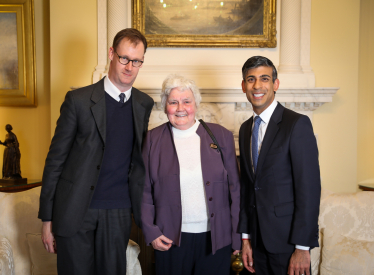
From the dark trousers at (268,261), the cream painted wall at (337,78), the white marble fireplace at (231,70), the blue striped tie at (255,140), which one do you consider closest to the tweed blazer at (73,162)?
the blue striped tie at (255,140)

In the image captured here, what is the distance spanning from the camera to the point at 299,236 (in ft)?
5.17

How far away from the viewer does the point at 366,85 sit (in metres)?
3.59

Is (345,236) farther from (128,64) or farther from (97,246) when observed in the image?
(128,64)

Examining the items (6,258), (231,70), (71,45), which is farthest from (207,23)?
(6,258)

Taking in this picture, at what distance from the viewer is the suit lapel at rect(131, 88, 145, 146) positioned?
188cm

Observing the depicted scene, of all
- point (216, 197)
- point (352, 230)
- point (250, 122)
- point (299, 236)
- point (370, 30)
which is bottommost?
point (352, 230)

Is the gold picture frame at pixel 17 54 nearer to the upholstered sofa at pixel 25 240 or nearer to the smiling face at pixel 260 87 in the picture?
Answer: the upholstered sofa at pixel 25 240

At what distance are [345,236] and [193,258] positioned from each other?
4.01 ft

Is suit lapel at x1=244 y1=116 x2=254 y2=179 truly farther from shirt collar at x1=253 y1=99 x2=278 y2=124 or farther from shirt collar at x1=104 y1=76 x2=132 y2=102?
shirt collar at x1=104 y1=76 x2=132 y2=102

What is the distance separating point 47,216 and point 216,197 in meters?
0.96

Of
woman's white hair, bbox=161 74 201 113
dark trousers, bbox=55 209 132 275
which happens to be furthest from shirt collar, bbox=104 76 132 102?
dark trousers, bbox=55 209 132 275

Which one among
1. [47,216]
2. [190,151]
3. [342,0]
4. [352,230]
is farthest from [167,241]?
[342,0]

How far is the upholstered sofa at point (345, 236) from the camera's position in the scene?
2150 mm

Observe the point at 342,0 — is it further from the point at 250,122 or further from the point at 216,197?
the point at 216,197
